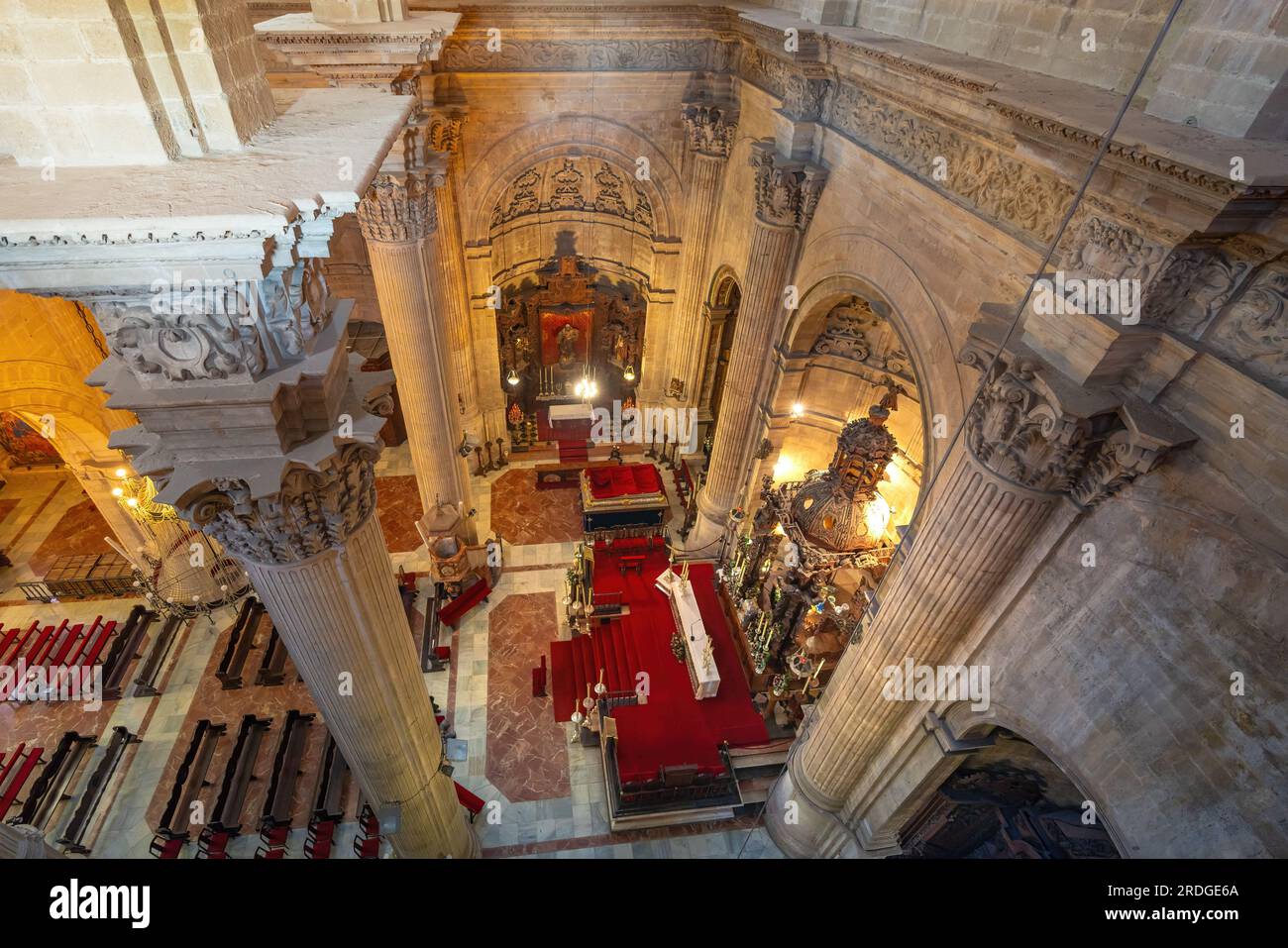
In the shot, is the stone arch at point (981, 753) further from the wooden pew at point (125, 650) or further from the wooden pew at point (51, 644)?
the wooden pew at point (51, 644)

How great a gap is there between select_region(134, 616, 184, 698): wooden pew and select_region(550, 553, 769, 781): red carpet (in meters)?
5.73

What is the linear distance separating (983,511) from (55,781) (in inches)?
433

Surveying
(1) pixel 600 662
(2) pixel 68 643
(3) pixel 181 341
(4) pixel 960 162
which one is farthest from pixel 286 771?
(4) pixel 960 162

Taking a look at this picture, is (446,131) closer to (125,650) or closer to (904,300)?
(904,300)

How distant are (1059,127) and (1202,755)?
12.1 feet

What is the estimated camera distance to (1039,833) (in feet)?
20.7

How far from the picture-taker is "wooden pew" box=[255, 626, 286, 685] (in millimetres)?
9383

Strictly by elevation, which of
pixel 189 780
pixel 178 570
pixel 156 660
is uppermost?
pixel 178 570

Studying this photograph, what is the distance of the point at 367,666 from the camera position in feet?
15.2

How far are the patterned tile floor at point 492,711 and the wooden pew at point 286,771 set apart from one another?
393 mm

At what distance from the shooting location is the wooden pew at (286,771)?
25.7ft

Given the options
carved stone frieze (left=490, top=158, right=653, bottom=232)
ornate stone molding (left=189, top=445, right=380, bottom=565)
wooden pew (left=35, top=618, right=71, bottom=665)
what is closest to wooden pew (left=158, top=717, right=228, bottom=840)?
wooden pew (left=35, top=618, right=71, bottom=665)

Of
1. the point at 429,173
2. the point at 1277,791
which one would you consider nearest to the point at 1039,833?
the point at 1277,791
